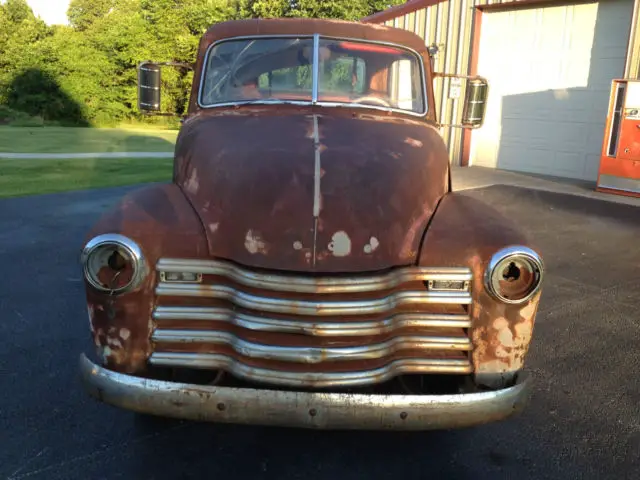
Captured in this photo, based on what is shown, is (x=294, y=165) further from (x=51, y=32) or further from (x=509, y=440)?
(x=51, y=32)

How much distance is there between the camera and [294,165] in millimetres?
2865

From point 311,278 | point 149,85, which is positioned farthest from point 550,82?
point 311,278

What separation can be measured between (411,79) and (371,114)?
67cm

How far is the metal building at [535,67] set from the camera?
11656 mm

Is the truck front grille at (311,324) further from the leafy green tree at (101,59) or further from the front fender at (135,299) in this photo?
the leafy green tree at (101,59)

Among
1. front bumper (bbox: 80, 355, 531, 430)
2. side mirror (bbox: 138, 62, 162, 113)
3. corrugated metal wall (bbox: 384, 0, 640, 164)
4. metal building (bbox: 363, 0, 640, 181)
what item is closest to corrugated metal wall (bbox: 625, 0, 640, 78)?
metal building (bbox: 363, 0, 640, 181)

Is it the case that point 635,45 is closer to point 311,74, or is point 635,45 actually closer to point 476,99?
point 476,99

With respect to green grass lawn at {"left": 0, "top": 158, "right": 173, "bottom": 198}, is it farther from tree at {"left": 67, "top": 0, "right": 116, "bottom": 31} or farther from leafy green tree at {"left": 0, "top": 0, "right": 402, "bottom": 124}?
tree at {"left": 67, "top": 0, "right": 116, "bottom": 31}

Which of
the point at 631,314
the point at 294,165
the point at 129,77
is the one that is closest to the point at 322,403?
the point at 294,165

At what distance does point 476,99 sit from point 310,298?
3015 mm

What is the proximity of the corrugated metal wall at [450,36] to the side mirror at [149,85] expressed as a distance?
32.6ft

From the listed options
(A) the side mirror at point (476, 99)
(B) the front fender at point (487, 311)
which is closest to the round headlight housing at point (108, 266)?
(B) the front fender at point (487, 311)

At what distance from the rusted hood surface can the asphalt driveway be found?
1.05 m

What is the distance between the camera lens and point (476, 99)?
4.82 m
